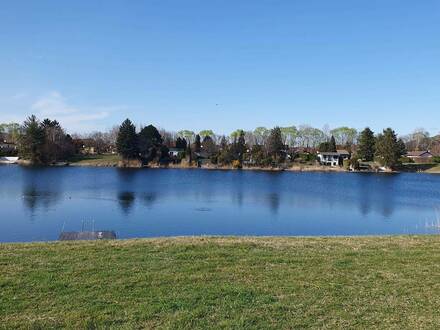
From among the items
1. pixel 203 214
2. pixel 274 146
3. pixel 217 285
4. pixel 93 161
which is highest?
pixel 274 146

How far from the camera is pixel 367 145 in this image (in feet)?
286

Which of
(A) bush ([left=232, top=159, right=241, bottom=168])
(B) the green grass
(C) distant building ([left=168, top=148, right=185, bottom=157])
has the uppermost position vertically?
(C) distant building ([left=168, top=148, right=185, bottom=157])

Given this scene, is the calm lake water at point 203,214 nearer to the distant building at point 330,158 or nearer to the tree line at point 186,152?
the tree line at point 186,152

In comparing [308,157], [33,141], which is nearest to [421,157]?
[308,157]

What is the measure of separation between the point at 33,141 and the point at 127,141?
53.8 feet

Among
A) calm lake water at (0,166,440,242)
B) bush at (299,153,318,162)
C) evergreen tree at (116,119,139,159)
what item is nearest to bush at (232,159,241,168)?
bush at (299,153,318,162)

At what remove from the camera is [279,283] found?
6.56 metres

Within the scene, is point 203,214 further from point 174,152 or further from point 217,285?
point 174,152

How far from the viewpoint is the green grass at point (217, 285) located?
5148 millimetres

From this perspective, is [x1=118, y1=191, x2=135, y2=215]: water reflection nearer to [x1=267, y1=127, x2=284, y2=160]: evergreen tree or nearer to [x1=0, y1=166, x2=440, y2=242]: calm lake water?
[x1=0, y1=166, x2=440, y2=242]: calm lake water

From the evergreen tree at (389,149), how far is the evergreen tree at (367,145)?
5014 mm

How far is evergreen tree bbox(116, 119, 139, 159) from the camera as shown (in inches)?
3086

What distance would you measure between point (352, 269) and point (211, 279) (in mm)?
2601

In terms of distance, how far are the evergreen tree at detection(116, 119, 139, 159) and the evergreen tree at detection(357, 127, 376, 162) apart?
4540cm
